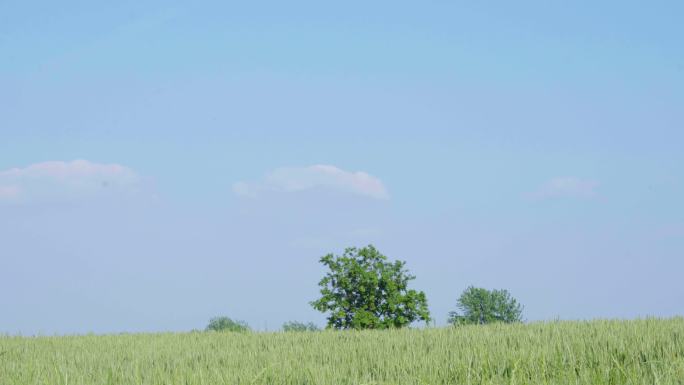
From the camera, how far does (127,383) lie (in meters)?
6.54

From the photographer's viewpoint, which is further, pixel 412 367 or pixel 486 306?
pixel 486 306

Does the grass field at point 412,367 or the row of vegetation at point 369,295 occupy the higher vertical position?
the row of vegetation at point 369,295

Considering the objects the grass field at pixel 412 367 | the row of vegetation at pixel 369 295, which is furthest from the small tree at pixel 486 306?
the grass field at pixel 412 367

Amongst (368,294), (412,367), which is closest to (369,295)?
(368,294)

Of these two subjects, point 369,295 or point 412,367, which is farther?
point 369,295

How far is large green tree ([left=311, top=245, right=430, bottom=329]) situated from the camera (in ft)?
91.4

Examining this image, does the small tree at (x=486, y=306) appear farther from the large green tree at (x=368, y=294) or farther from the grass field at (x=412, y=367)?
the grass field at (x=412, y=367)

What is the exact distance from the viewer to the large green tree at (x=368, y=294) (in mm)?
27859

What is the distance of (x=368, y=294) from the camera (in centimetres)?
2817

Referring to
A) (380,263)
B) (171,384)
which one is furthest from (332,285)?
(171,384)

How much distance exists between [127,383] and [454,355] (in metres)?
3.73

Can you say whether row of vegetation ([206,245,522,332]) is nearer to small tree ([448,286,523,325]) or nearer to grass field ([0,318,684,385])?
small tree ([448,286,523,325])

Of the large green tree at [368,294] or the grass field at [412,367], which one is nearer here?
Answer: the grass field at [412,367]

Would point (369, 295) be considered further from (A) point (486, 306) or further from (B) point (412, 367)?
(B) point (412, 367)
